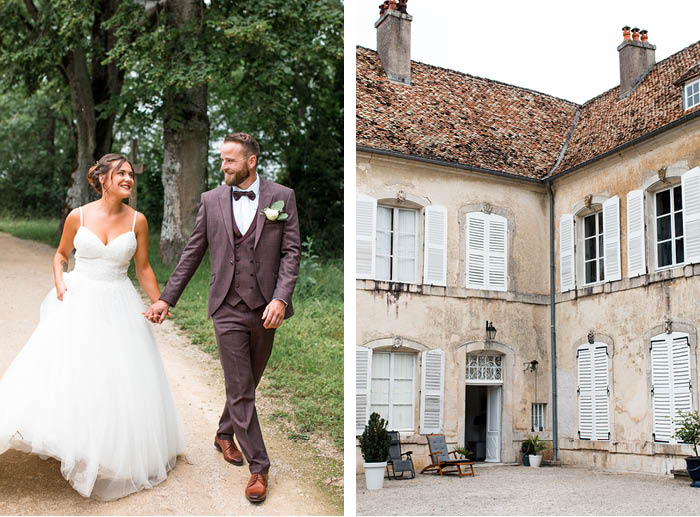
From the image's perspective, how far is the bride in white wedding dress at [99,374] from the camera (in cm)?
355

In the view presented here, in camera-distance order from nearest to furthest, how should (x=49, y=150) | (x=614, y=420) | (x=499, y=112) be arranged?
(x=614, y=420) < (x=499, y=112) < (x=49, y=150)

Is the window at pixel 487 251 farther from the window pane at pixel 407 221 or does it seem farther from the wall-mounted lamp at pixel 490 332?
the window pane at pixel 407 221

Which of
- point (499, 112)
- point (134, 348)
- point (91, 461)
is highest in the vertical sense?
point (499, 112)

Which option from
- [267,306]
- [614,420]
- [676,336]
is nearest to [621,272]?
[676,336]

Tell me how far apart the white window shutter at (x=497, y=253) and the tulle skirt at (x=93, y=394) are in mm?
6551

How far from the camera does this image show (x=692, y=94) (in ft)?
29.2

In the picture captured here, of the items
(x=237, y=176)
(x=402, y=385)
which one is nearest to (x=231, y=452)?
(x=237, y=176)

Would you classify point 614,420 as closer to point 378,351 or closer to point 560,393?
point 560,393

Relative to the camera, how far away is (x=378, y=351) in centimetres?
904

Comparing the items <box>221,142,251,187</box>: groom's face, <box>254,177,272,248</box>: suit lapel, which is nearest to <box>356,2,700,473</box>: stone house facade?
<box>254,177,272,248</box>: suit lapel

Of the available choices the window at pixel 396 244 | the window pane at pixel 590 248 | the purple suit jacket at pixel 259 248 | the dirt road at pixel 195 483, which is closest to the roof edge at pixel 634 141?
the window pane at pixel 590 248

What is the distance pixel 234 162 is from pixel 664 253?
6.77 m

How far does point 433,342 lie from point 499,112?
3.78 m

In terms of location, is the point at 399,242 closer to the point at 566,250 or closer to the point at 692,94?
the point at 566,250
